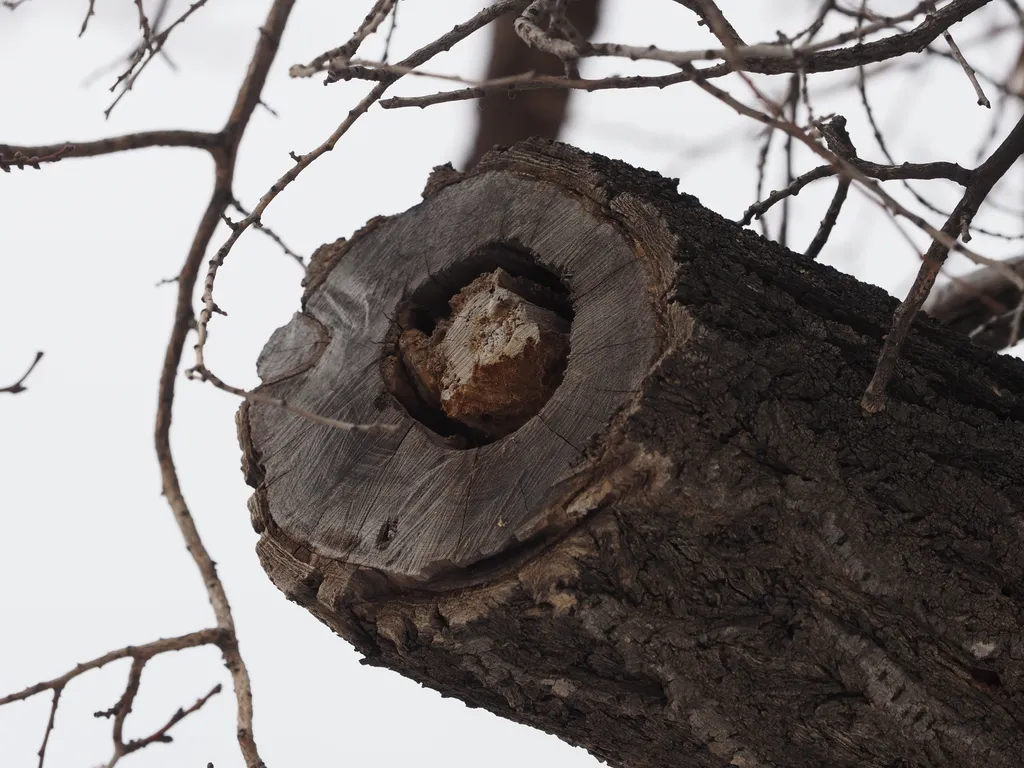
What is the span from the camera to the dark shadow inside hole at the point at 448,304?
4.36 feet

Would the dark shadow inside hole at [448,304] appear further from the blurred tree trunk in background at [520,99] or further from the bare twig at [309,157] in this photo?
the blurred tree trunk in background at [520,99]

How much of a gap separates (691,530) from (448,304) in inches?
20.5

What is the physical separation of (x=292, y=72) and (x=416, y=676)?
80cm

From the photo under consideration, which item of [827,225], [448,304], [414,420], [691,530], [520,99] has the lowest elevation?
[691,530]

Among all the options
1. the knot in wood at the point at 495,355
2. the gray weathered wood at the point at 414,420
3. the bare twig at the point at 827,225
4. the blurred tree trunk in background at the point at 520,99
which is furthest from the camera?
the blurred tree trunk in background at the point at 520,99

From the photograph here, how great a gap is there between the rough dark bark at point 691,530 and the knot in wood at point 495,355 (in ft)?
0.17

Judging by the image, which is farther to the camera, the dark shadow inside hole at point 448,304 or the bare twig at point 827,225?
the bare twig at point 827,225

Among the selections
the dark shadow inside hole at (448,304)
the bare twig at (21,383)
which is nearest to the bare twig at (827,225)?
the dark shadow inside hole at (448,304)

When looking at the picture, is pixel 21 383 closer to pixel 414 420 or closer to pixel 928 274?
pixel 414 420

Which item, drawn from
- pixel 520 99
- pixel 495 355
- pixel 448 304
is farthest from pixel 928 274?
pixel 520 99

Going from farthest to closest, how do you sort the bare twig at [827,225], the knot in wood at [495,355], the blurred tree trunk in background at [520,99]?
1. the blurred tree trunk in background at [520,99]
2. the bare twig at [827,225]
3. the knot in wood at [495,355]

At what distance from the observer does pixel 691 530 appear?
3.52 ft

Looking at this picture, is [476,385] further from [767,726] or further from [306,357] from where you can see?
[767,726]

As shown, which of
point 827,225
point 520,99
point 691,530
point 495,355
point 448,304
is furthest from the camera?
point 520,99
